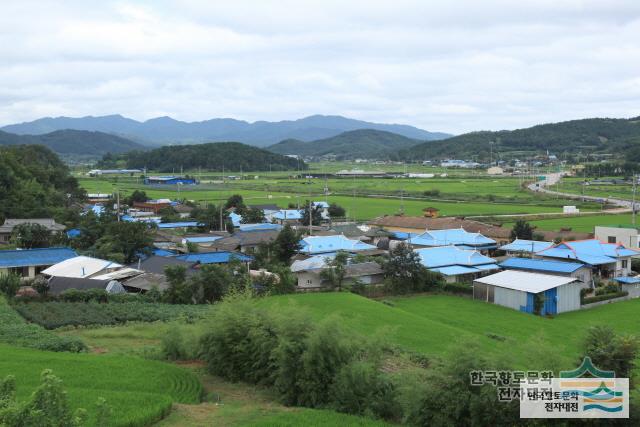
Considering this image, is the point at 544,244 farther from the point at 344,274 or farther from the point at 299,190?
the point at 299,190

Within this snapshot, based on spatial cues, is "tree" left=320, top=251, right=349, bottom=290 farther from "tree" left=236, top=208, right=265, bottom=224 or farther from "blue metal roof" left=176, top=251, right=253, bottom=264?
"tree" left=236, top=208, right=265, bottom=224

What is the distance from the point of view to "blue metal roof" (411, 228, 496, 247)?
30469 mm

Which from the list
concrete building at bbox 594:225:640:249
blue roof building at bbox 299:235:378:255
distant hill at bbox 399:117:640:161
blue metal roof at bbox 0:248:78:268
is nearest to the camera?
blue metal roof at bbox 0:248:78:268

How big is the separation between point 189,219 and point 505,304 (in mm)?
27126

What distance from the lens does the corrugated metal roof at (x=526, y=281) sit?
19.5 meters

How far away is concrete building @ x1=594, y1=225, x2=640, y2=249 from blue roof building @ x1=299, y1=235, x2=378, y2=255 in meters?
11.8

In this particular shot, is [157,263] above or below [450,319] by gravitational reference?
above

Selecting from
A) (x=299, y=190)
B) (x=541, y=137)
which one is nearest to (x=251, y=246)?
(x=299, y=190)

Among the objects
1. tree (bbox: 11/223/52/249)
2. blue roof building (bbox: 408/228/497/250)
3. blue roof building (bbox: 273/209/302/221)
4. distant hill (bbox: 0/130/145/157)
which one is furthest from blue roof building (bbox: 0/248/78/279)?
distant hill (bbox: 0/130/145/157)

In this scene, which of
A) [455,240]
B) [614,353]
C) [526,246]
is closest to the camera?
[614,353]

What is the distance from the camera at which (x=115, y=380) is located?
450 inches

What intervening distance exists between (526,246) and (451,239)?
383cm

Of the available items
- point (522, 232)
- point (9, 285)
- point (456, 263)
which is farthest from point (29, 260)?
point (522, 232)

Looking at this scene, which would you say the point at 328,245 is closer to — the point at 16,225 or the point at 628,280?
the point at 628,280
